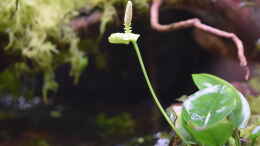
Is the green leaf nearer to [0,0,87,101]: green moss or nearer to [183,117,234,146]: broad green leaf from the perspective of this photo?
[183,117,234,146]: broad green leaf

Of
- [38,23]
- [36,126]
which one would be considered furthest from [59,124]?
[38,23]

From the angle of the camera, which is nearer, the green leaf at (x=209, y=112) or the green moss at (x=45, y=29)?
the green leaf at (x=209, y=112)

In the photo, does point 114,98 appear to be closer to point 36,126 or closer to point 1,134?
point 36,126

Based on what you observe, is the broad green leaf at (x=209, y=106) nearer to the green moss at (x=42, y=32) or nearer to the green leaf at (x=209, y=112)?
the green leaf at (x=209, y=112)

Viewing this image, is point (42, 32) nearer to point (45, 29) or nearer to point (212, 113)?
point (45, 29)

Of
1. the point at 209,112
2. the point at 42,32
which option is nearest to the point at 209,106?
the point at 209,112

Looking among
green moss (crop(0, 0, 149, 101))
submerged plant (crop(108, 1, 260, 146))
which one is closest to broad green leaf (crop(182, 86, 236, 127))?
submerged plant (crop(108, 1, 260, 146))

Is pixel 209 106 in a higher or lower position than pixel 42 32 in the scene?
lower

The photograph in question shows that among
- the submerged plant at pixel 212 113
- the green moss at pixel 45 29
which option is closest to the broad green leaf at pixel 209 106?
the submerged plant at pixel 212 113
